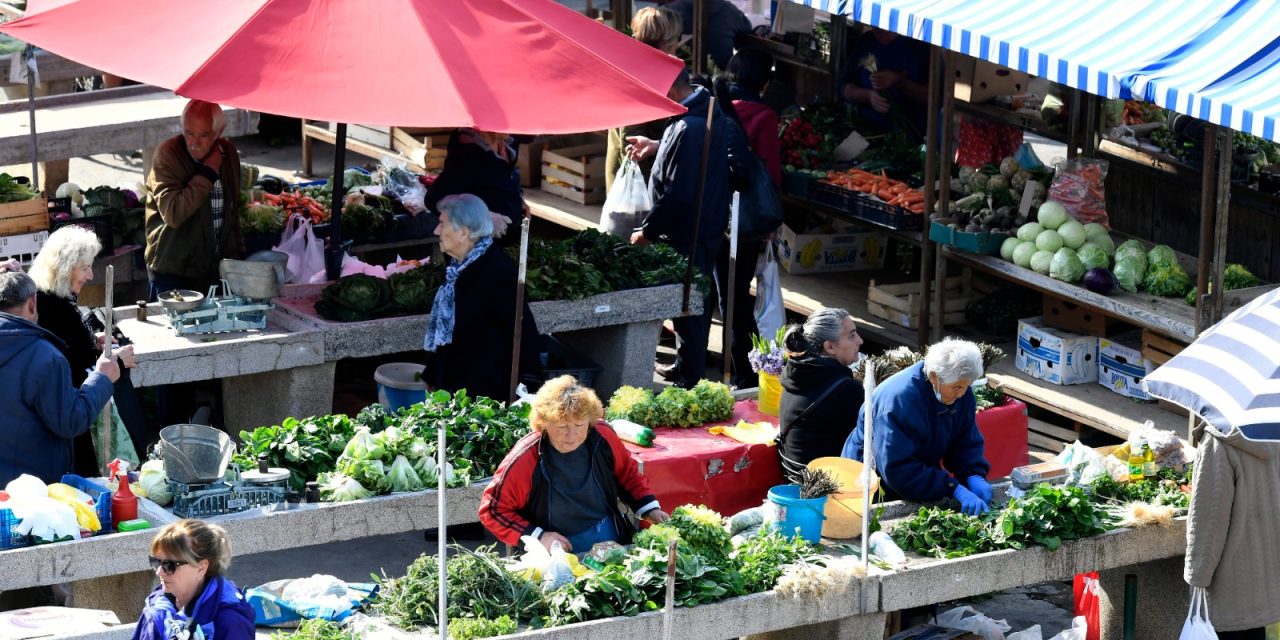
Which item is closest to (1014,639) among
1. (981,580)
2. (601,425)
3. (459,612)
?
(981,580)

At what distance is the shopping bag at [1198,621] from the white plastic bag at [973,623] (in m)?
0.78

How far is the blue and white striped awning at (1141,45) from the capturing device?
8.03 meters

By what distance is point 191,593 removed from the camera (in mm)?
5340

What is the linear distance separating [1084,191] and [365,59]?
4.39 metres

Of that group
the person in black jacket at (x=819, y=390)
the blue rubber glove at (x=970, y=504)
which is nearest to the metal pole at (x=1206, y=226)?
the person in black jacket at (x=819, y=390)

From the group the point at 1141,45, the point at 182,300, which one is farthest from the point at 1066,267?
the point at 182,300

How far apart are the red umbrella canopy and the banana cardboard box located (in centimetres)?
336

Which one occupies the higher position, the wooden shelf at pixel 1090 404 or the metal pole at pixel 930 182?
the metal pole at pixel 930 182

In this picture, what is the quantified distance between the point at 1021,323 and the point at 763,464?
114 inches

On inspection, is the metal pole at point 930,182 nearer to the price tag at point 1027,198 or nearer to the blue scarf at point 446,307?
the price tag at point 1027,198

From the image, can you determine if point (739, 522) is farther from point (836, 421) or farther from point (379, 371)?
point (379, 371)

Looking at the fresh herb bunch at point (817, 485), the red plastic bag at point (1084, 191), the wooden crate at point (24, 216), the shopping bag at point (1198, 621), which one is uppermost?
the red plastic bag at point (1084, 191)

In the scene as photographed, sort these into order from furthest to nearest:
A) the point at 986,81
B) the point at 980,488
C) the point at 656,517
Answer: the point at 986,81 < the point at 980,488 < the point at 656,517

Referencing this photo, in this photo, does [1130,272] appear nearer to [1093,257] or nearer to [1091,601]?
[1093,257]
